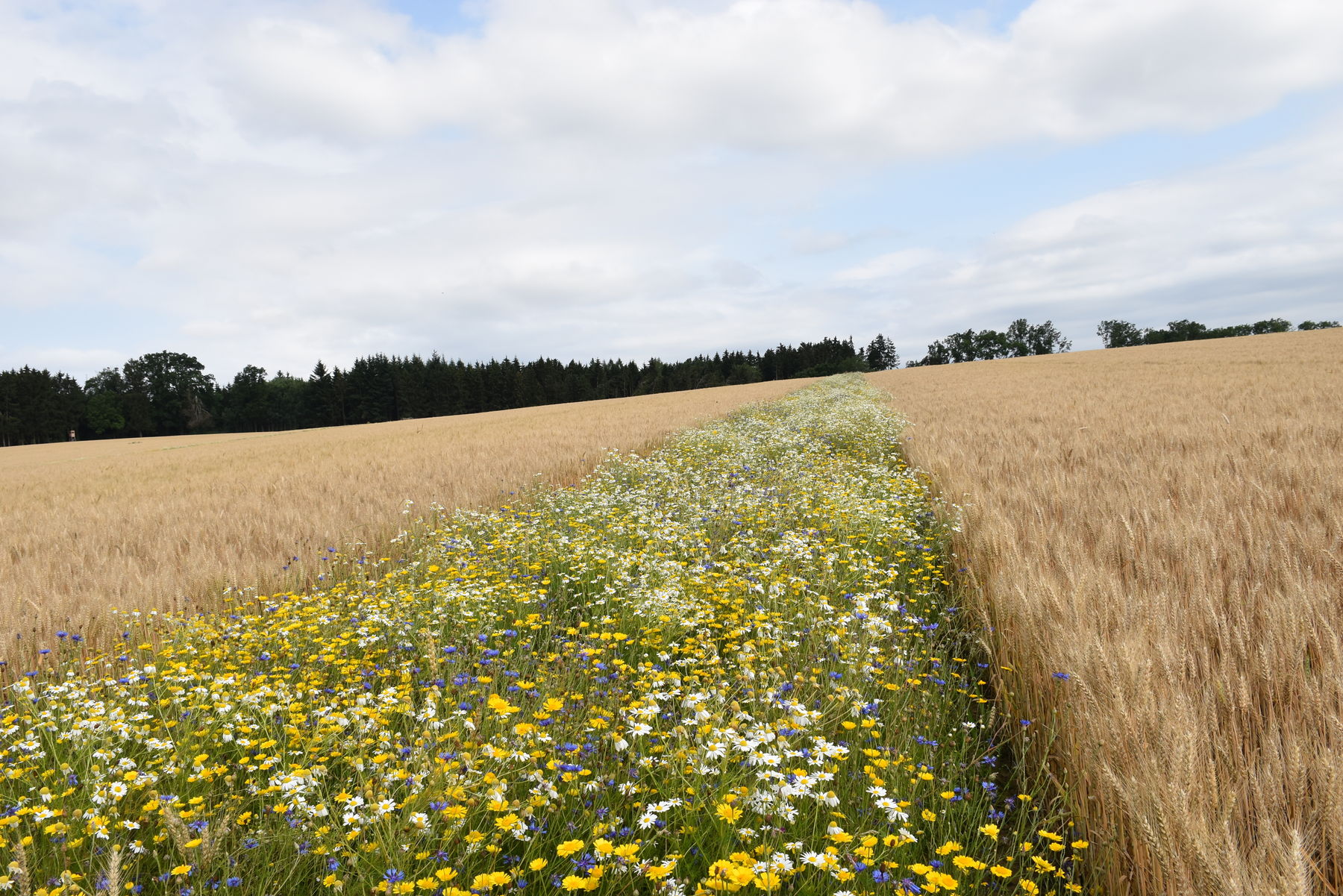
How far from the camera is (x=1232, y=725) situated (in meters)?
2.09

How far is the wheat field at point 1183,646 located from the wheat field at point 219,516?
6039mm

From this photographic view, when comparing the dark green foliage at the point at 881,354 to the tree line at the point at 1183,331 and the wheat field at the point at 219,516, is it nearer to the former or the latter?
the tree line at the point at 1183,331

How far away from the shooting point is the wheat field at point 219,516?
5.32 meters

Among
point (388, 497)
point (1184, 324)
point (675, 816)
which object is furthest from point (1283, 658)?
point (1184, 324)

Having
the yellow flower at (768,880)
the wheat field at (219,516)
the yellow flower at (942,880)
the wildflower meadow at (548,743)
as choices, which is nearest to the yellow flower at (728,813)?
the wildflower meadow at (548,743)

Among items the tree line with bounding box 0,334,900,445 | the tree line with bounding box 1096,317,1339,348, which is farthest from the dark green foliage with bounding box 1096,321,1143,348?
the tree line with bounding box 0,334,900,445

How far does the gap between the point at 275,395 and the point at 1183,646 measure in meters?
108

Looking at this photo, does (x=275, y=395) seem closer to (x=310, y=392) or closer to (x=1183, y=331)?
(x=310, y=392)

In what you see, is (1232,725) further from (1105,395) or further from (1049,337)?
(1049,337)

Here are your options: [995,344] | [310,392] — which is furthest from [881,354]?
[310,392]

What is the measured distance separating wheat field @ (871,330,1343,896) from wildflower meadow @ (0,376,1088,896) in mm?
317

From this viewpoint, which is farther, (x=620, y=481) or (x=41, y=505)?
(x=41, y=505)

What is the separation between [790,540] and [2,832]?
14.7 feet

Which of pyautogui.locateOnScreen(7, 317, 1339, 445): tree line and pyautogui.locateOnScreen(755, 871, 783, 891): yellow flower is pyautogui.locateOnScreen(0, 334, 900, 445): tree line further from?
pyautogui.locateOnScreen(755, 871, 783, 891): yellow flower
